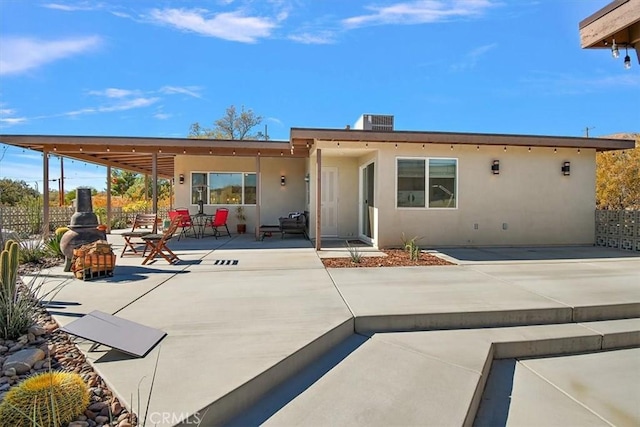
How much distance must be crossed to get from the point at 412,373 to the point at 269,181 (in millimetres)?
10509

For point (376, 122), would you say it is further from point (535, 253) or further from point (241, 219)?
point (241, 219)

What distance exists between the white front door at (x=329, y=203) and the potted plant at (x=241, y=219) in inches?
131

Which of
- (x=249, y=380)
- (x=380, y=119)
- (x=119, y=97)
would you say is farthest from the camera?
(x=119, y=97)

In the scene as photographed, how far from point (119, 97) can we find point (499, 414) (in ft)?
72.8

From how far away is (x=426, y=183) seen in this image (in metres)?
8.67

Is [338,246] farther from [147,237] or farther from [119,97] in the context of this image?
[119,97]

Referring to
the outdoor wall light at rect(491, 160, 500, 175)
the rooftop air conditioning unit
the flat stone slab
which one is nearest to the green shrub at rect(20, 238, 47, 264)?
the flat stone slab

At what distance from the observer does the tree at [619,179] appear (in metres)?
12.7

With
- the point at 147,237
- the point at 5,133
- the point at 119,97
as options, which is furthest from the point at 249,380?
the point at 119,97

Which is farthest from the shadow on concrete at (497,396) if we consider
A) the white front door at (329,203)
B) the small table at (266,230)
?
the small table at (266,230)

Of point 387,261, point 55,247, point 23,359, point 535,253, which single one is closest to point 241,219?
point 55,247

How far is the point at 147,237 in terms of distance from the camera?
6672 millimetres

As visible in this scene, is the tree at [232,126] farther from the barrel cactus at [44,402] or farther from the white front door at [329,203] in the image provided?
the barrel cactus at [44,402]

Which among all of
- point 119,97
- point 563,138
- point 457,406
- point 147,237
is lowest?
point 457,406
